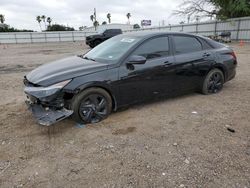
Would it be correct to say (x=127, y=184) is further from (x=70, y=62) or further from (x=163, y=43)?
(x=163, y=43)

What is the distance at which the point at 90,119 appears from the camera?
4156mm

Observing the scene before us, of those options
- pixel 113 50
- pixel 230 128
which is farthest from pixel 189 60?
pixel 230 128

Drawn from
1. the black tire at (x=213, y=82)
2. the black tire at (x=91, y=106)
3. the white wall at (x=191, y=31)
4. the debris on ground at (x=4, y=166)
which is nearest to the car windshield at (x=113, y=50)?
the black tire at (x=91, y=106)

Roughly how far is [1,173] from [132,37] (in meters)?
3.31

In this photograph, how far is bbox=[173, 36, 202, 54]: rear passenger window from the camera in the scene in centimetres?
511

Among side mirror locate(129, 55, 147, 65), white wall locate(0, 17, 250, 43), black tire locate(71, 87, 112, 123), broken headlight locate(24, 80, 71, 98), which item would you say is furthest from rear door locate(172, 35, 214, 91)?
white wall locate(0, 17, 250, 43)

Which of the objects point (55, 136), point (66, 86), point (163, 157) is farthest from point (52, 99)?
point (163, 157)

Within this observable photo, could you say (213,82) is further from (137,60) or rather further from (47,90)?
(47,90)

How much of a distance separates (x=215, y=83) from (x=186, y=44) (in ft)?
4.03

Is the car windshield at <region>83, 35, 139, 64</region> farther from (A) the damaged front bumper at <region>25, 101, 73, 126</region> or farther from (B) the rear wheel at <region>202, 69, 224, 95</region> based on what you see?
(B) the rear wheel at <region>202, 69, 224, 95</region>

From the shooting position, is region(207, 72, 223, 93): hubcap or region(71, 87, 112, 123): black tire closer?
region(71, 87, 112, 123): black tire

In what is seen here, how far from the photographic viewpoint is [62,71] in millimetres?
4113

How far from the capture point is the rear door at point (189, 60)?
5059mm

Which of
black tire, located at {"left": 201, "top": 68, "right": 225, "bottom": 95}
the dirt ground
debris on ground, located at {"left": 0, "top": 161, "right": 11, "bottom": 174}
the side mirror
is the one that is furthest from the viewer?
black tire, located at {"left": 201, "top": 68, "right": 225, "bottom": 95}
